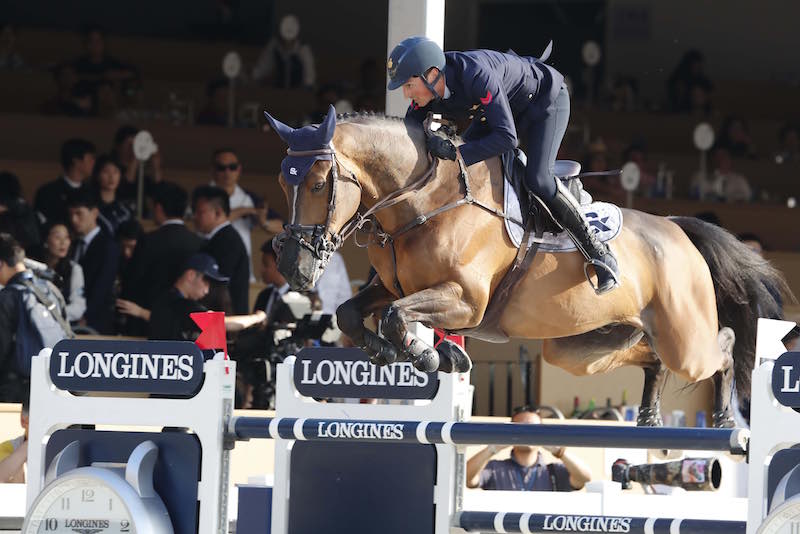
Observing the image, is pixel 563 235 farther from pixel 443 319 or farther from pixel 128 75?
pixel 128 75

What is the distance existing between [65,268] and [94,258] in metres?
0.29

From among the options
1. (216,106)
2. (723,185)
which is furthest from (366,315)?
(723,185)

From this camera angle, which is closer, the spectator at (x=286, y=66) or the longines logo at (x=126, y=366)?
the longines logo at (x=126, y=366)

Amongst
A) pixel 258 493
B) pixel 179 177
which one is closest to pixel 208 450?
pixel 258 493

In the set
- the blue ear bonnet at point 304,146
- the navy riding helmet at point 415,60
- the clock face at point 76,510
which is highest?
the navy riding helmet at point 415,60

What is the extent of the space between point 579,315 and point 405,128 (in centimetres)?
108

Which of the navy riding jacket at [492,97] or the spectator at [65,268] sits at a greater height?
the navy riding jacket at [492,97]

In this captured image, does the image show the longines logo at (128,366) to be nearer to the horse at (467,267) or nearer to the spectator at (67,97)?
the horse at (467,267)

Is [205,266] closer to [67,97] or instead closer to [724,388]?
[724,388]

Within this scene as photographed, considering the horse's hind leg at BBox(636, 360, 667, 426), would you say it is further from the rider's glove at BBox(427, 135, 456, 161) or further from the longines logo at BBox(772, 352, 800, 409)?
the longines logo at BBox(772, 352, 800, 409)

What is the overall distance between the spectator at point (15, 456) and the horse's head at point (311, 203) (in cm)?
190

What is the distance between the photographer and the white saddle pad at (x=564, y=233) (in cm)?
576

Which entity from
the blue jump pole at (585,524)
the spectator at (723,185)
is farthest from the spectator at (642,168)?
the blue jump pole at (585,524)

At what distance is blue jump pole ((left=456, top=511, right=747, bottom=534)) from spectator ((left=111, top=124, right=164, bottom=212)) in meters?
6.05
